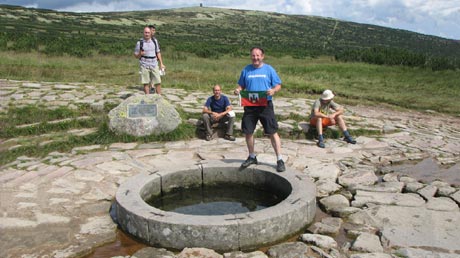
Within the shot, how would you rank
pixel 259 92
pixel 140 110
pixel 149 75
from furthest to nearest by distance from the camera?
pixel 149 75 → pixel 140 110 → pixel 259 92

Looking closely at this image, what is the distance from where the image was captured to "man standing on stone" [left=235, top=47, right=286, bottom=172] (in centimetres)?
523

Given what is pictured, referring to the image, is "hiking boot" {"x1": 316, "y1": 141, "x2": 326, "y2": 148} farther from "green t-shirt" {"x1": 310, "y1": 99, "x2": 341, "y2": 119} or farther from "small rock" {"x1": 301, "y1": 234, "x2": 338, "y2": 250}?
"small rock" {"x1": 301, "y1": 234, "x2": 338, "y2": 250}

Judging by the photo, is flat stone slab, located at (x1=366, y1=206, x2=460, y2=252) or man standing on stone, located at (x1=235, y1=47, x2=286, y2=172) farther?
man standing on stone, located at (x1=235, y1=47, x2=286, y2=172)

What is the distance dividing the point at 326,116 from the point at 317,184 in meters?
2.31

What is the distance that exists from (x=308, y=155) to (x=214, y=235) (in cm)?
335

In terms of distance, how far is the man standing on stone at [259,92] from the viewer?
206 inches

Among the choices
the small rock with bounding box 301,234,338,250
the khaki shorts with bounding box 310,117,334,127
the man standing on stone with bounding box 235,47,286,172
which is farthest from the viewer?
the khaki shorts with bounding box 310,117,334,127

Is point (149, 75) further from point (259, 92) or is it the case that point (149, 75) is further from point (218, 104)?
point (259, 92)

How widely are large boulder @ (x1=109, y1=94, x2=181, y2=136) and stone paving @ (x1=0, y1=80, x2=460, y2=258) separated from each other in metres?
0.33

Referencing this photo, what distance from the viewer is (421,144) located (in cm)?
773

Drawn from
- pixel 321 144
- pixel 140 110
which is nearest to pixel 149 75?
pixel 140 110

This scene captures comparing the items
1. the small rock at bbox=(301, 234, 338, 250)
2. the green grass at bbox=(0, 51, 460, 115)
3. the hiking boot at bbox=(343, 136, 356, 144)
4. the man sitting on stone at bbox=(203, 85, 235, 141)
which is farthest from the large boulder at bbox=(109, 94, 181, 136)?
the small rock at bbox=(301, 234, 338, 250)

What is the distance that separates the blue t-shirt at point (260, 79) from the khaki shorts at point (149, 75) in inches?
172

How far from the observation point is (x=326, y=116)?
25.0 ft
